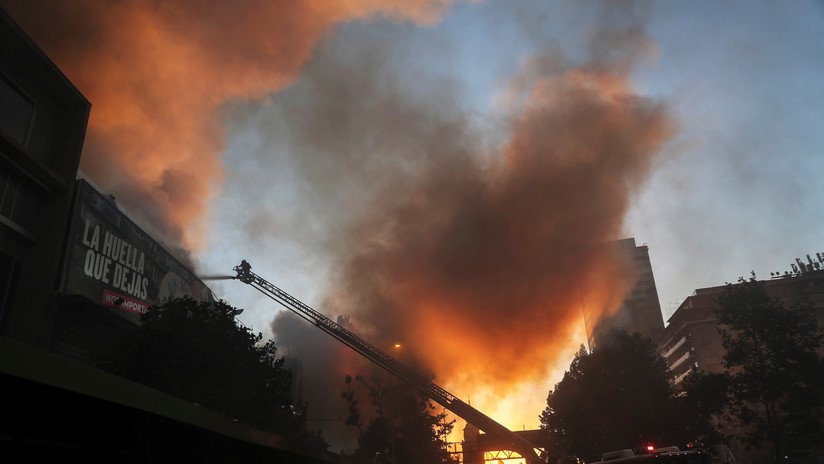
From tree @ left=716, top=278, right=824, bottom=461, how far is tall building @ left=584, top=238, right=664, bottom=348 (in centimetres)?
6219

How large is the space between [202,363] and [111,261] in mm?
7809

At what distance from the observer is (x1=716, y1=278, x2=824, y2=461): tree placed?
3250cm

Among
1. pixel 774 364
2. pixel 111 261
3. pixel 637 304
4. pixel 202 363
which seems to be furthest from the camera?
pixel 637 304

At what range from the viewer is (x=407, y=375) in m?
41.8

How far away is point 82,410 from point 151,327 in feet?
53.1

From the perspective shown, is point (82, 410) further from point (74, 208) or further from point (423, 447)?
point (423, 447)

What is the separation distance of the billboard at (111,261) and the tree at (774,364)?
35.7 metres

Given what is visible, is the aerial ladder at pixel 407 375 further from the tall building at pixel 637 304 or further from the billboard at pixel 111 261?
the tall building at pixel 637 304

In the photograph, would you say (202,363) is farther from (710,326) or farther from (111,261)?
(710,326)

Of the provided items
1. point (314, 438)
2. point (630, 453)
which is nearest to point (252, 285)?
point (314, 438)

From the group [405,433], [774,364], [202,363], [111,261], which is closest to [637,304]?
[405,433]

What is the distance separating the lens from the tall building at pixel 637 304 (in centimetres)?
9969

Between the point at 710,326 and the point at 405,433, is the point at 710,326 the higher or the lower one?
the higher one

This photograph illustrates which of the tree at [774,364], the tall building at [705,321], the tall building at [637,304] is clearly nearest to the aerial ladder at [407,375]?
the tree at [774,364]
